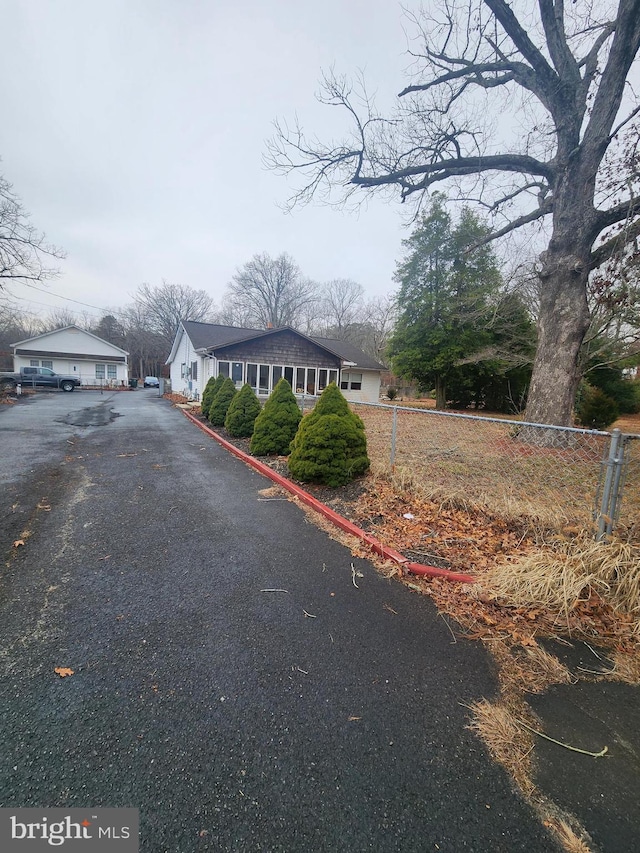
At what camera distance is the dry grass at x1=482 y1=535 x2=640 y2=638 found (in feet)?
8.89

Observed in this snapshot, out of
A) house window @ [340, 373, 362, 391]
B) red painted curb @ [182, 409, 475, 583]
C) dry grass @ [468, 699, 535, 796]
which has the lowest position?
dry grass @ [468, 699, 535, 796]

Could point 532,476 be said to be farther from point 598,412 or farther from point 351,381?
point 351,381

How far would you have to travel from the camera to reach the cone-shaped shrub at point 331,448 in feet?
17.4

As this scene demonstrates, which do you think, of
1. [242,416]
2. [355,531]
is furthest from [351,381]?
[355,531]

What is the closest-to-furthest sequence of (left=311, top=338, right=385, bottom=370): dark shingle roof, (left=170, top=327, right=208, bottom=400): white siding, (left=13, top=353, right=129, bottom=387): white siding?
(left=170, top=327, right=208, bottom=400): white siding
(left=311, top=338, right=385, bottom=370): dark shingle roof
(left=13, top=353, right=129, bottom=387): white siding

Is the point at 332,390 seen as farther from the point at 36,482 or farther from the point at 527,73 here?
the point at 527,73

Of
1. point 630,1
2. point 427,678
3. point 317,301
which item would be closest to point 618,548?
point 427,678

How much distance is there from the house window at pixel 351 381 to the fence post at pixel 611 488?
20.4m

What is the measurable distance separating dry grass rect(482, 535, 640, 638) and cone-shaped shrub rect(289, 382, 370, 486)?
2.59 meters

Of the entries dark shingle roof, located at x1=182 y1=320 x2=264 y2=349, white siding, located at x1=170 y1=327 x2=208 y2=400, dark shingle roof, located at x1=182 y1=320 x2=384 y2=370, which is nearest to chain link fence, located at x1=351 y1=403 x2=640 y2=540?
dark shingle roof, located at x1=182 y1=320 x2=384 y2=370

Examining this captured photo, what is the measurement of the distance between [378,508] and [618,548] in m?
2.35

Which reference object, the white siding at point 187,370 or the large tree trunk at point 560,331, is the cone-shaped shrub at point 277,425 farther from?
the white siding at point 187,370

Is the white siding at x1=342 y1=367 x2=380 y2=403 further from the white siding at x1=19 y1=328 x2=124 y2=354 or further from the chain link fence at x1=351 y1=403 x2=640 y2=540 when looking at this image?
the white siding at x1=19 y1=328 x2=124 y2=354

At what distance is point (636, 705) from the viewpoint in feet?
6.49
